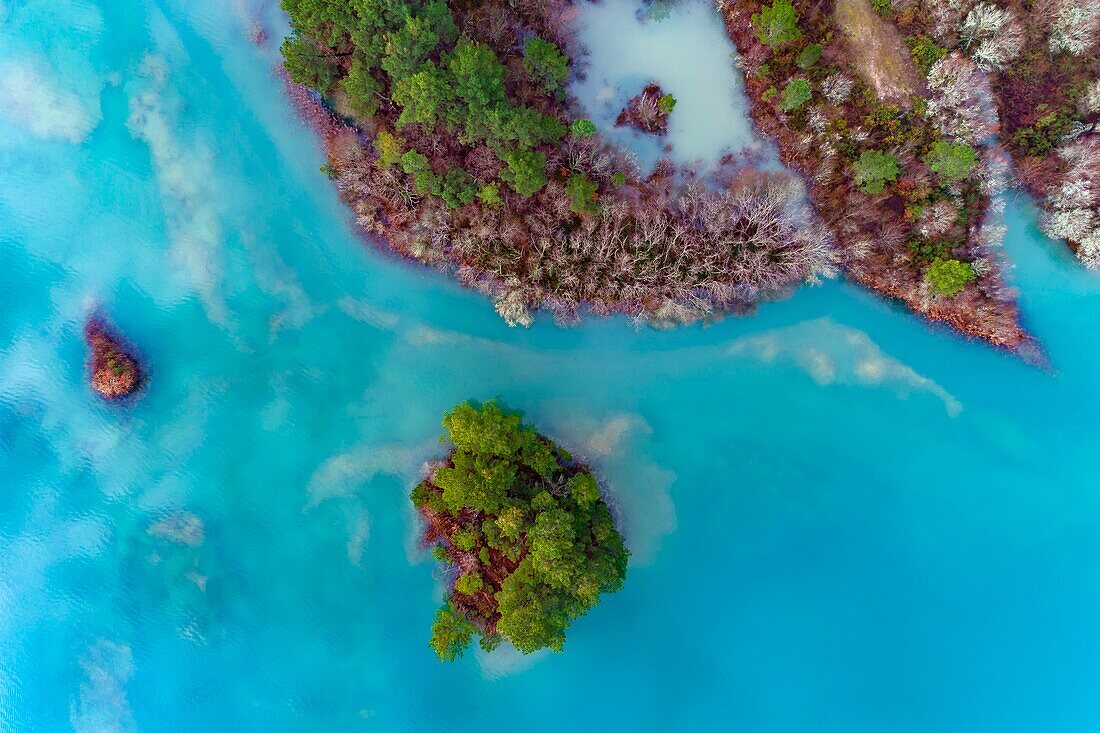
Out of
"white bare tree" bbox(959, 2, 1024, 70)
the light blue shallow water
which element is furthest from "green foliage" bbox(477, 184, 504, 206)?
"white bare tree" bbox(959, 2, 1024, 70)

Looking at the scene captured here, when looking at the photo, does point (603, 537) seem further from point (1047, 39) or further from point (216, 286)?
point (1047, 39)

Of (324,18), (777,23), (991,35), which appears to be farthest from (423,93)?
(991,35)

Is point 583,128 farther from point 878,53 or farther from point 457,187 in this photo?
point 878,53

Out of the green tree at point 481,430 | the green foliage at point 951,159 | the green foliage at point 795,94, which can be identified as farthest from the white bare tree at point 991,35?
the green tree at point 481,430

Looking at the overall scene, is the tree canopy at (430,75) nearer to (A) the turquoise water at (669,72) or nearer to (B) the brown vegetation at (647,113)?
(A) the turquoise water at (669,72)

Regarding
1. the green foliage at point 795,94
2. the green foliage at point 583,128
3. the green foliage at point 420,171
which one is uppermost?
the green foliage at point 795,94
